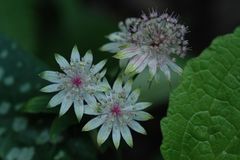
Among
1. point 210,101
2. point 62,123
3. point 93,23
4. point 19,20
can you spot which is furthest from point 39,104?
point 93,23

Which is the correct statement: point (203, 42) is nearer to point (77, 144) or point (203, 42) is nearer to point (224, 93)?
point (77, 144)

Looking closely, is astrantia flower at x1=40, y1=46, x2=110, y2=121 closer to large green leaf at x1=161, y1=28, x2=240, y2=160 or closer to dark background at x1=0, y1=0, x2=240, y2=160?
large green leaf at x1=161, y1=28, x2=240, y2=160

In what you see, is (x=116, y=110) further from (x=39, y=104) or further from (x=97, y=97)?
(x=39, y=104)

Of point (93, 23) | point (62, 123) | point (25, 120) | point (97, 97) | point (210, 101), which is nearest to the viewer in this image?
point (210, 101)

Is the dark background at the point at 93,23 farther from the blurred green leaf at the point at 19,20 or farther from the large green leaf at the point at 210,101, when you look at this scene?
the large green leaf at the point at 210,101

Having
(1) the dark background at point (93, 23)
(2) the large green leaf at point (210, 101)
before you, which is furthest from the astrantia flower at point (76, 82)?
(1) the dark background at point (93, 23)

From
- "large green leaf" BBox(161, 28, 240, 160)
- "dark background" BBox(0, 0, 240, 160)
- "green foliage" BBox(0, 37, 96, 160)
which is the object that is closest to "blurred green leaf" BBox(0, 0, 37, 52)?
"dark background" BBox(0, 0, 240, 160)

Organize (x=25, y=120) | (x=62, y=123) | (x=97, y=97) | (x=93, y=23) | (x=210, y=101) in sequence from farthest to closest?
(x=93, y=23)
(x=25, y=120)
(x=62, y=123)
(x=97, y=97)
(x=210, y=101)
